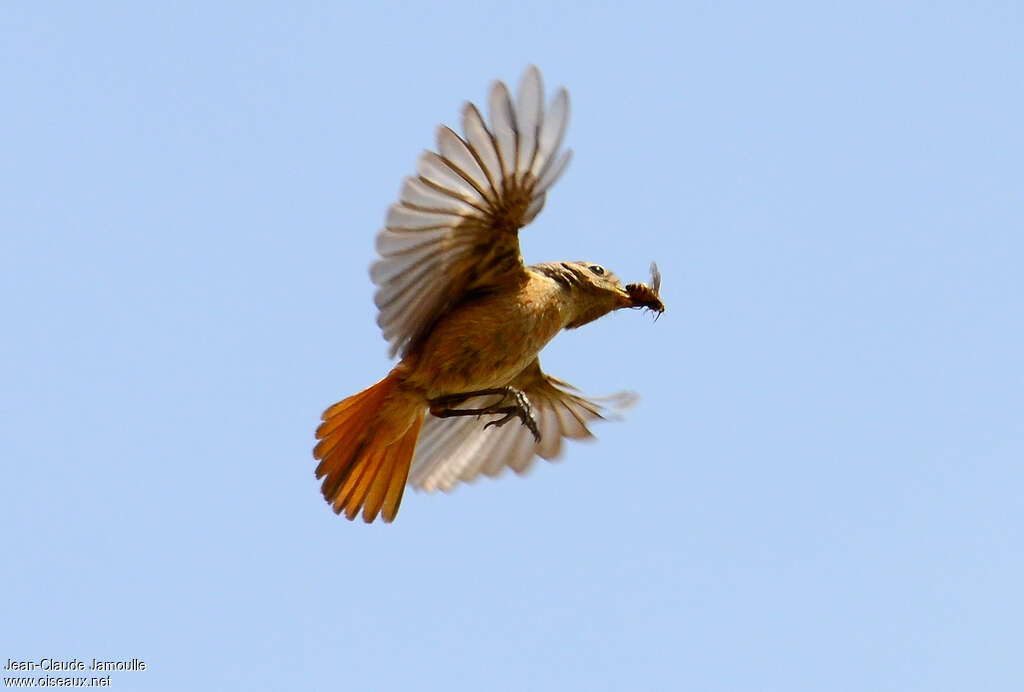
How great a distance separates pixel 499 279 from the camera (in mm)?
8539

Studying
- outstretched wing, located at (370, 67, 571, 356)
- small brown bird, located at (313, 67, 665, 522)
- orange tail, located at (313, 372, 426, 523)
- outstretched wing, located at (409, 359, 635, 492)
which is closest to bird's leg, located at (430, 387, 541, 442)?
small brown bird, located at (313, 67, 665, 522)

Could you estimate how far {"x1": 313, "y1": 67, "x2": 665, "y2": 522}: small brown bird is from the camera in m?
7.89

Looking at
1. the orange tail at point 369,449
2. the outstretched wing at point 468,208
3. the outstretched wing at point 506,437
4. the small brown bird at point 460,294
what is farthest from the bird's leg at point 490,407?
the outstretched wing at point 506,437

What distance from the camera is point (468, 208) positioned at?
8.18 m

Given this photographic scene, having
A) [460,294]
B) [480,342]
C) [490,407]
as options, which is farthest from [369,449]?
[460,294]

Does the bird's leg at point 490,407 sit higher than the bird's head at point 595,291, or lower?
lower

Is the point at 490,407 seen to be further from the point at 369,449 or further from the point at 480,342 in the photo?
the point at 369,449

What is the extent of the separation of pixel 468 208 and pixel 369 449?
56.5 inches

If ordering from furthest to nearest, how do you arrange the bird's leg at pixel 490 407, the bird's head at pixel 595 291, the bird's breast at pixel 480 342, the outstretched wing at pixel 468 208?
the bird's head at pixel 595 291 → the bird's leg at pixel 490 407 → the bird's breast at pixel 480 342 → the outstretched wing at pixel 468 208

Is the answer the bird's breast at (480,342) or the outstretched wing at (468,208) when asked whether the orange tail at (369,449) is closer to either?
the bird's breast at (480,342)

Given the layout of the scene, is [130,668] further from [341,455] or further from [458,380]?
[458,380]

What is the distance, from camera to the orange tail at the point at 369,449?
8398 mm

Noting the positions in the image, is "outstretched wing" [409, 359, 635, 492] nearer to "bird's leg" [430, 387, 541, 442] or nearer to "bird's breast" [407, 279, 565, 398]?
"bird's leg" [430, 387, 541, 442]

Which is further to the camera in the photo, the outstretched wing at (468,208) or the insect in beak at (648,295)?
the insect in beak at (648,295)
